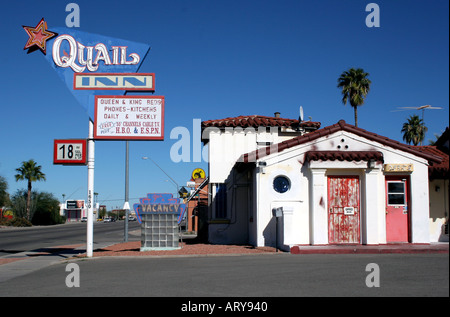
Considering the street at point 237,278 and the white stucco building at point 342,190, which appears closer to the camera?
the street at point 237,278

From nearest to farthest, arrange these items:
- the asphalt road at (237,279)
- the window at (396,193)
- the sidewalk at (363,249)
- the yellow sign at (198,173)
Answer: the asphalt road at (237,279) → the sidewalk at (363,249) → the window at (396,193) → the yellow sign at (198,173)

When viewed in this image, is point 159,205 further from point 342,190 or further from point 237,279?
point 237,279

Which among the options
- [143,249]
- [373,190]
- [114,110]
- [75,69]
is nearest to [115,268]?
[143,249]

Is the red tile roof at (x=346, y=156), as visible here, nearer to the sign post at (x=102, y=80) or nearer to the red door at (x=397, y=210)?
the red door at (x=397, y=210)

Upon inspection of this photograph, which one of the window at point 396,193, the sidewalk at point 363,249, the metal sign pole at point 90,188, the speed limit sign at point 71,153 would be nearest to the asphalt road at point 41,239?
the metal sign pole at point 90,188

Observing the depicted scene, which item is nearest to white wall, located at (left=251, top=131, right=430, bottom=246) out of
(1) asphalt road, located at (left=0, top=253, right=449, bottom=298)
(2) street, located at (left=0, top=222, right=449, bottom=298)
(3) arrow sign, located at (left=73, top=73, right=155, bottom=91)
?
(2) street, located at (left=0, top=222, right=449, bottom=298)

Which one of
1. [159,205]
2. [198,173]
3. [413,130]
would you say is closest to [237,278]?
[159,205]

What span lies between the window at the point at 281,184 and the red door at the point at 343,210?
1.49m

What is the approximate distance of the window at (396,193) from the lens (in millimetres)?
17000

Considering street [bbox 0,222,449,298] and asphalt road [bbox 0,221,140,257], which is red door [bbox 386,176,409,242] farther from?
asphalt road [bbox 0,221,140,257]

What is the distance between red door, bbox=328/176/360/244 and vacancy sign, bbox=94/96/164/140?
6448mm

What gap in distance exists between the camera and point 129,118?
16.9 metres
